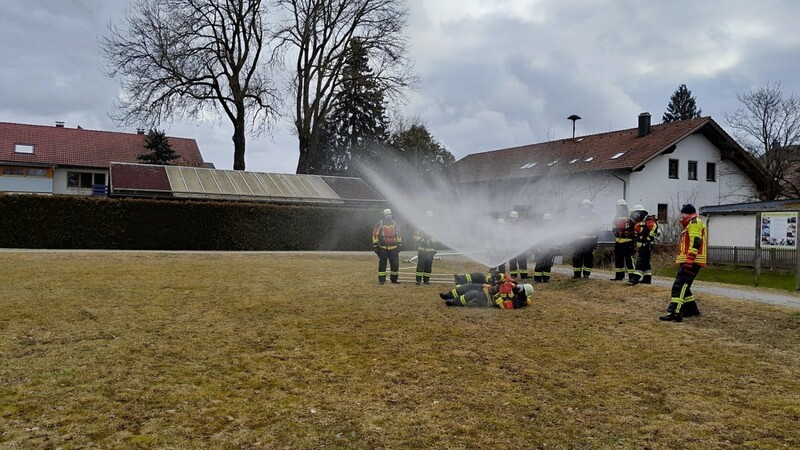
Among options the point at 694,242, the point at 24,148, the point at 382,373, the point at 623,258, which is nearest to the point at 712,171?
the point at 623,258

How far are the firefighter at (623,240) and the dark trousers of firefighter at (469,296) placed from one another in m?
4.93

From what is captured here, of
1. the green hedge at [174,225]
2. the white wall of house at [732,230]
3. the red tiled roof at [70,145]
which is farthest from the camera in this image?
the red tiled roof at [70,145]

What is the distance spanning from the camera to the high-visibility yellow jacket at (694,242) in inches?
398

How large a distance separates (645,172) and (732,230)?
10855mm

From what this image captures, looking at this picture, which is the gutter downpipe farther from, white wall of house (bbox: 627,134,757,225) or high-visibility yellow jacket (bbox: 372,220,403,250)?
high-visibility yellow jacket (bbox: 372,220,403,250)

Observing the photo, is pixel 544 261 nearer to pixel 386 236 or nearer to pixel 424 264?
pixel 424 264

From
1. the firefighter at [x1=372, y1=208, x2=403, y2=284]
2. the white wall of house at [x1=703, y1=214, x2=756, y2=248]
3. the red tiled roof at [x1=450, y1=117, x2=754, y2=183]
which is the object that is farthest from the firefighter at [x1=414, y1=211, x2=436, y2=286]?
the red tiled roof at [x1=450, y1=117, x2=754, y2=183]

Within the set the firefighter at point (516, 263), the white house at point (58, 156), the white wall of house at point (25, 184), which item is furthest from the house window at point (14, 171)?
the firefighter at point (516, 263)

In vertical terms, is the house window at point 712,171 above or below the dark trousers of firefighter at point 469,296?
above

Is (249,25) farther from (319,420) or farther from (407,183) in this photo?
(319,420)

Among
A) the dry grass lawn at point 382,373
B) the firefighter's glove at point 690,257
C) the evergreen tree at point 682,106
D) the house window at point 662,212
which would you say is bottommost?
the dry grass lawn at point 382,373

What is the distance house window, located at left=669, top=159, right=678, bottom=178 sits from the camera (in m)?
36.8

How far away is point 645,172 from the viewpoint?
35.2 metres

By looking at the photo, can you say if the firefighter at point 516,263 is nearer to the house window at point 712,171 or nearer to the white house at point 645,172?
the white house at point 645,172
